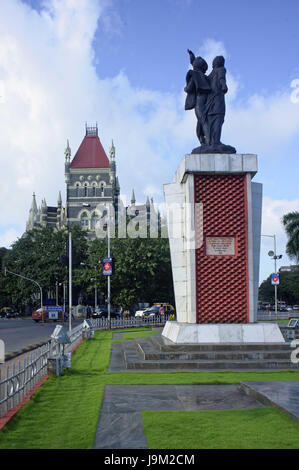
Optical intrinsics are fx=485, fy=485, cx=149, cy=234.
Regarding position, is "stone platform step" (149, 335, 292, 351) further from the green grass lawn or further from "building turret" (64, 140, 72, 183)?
"building turret" (64, 140, 72, 183)

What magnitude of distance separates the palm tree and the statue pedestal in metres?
23.6

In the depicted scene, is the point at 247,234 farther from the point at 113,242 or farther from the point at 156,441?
the point at 113,242

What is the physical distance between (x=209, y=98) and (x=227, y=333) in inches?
302

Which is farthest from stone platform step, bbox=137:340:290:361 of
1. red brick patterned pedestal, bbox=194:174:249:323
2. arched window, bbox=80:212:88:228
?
arched window, bbox=80:212:88:228

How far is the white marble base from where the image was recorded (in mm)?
13961

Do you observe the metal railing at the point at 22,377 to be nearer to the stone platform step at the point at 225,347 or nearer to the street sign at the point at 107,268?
the stone platform step at the point at 225,347

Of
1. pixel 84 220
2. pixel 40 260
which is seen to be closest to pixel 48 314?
pixel 40 260

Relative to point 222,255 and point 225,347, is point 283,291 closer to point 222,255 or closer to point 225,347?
point 222,255

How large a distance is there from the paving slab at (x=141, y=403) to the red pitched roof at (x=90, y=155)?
241ft

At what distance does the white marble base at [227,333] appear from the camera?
14.0 metres

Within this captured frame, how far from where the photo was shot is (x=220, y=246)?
1512cm

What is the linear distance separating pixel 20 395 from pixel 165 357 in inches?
206

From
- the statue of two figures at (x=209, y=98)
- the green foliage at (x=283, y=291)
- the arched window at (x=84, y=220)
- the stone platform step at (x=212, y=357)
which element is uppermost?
the arched window at (x=84, y=220)

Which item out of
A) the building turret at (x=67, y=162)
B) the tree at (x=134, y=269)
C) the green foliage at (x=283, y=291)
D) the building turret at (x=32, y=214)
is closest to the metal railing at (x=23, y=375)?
the tree at (x=134, y=269)
